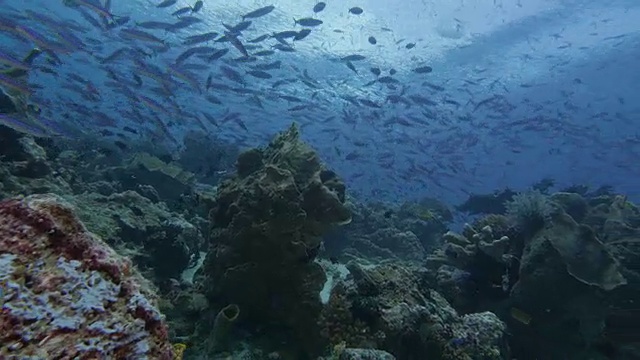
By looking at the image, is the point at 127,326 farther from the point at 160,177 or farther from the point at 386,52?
the point at 386,52

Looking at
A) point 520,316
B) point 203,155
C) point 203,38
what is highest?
point 520,316

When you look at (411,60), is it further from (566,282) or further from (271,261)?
(271,261)

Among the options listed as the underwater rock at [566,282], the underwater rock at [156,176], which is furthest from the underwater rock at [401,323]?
the underwater rock at [156,176]

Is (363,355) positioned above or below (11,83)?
above

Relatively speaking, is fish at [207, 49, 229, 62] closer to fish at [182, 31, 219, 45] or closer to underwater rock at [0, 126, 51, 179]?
fish at [182, 31, 219, 45]

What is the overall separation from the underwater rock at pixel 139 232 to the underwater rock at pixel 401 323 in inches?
133

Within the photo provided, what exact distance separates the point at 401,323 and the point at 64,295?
13.4ft

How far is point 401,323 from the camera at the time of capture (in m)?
5.05

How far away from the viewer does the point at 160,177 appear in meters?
14.3

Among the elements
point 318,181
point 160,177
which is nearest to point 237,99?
point 160,177

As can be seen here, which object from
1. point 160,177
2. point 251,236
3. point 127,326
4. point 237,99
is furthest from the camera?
point 237,99

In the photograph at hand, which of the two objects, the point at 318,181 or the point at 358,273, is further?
the point at 358,273

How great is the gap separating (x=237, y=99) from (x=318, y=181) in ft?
135

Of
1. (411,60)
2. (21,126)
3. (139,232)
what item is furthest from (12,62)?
(411,60)
